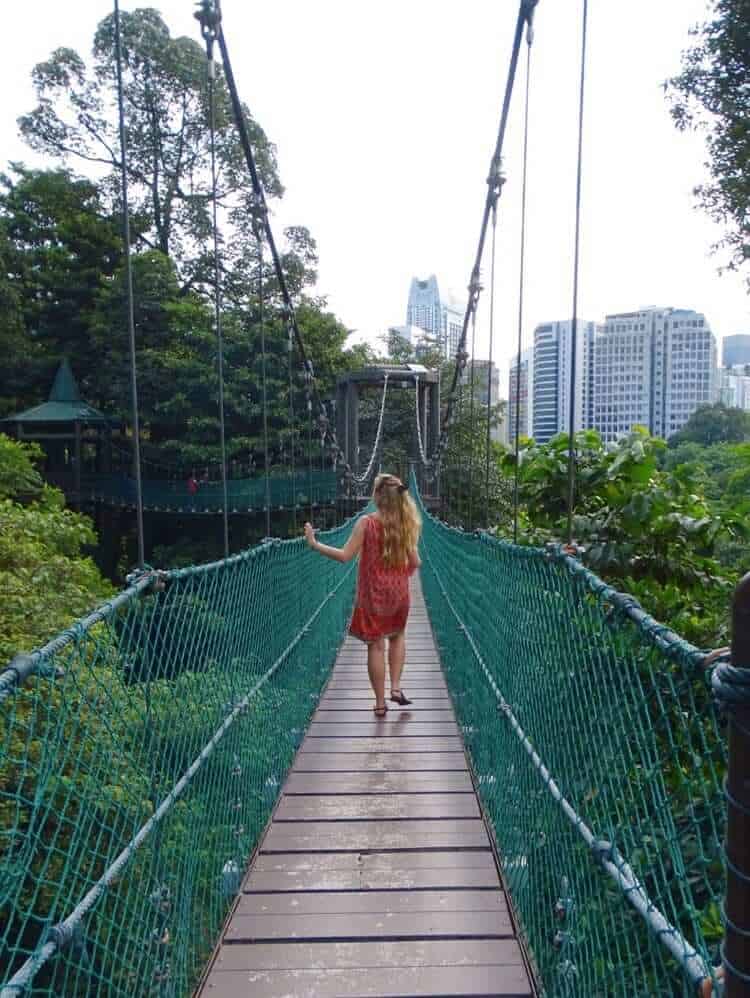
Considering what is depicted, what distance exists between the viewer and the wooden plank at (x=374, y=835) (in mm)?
1741

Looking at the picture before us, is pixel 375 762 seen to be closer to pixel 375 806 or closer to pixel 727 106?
pixel 375 806

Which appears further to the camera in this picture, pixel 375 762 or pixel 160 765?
pixel 375 762

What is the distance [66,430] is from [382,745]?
12.8 m

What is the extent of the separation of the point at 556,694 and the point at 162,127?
14.5 m

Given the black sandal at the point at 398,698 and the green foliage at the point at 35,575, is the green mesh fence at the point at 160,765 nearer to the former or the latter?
the black sandal at the point at 398,698

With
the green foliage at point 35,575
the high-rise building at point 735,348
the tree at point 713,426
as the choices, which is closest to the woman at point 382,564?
the green foliage at point 35,575

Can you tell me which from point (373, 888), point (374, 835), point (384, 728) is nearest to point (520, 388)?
point (384, 728)

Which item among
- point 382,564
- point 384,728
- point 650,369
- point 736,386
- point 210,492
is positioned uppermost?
point 736,386

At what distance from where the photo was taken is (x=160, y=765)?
1.36 meters

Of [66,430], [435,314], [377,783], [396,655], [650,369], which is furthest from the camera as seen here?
[435,314]

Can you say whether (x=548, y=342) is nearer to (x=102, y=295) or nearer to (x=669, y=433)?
(x=669, y=433)

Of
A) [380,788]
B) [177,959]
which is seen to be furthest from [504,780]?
[177,959]

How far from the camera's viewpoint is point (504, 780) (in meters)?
1.74

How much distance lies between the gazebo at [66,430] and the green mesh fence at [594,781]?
39.6 feet
